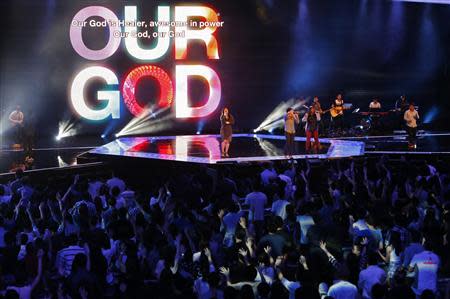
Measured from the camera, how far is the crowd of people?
218 inches

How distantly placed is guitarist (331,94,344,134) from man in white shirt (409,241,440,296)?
15079 millimetres

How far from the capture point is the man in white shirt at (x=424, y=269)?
236 inches

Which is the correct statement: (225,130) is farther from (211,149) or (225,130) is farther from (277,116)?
(277,116)

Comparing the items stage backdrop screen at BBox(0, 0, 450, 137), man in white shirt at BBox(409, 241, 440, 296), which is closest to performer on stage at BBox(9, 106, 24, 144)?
stage backdrop screen at BBox(0, 0, 450, 137)

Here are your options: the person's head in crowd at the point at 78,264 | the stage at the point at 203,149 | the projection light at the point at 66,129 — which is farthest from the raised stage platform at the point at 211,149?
the person's head in crowd at the point at 78,264

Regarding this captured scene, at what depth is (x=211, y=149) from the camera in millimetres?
17047

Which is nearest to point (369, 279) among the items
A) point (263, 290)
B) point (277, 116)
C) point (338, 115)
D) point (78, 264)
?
point (263, 290)

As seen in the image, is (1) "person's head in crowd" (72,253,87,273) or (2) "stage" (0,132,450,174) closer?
(1) "person's head in crowd" (72,253,87,273)

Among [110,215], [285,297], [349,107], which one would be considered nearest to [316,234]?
[285,297]

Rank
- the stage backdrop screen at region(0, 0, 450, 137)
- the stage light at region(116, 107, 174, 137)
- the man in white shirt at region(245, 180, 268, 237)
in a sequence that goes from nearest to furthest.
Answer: the man in white shirt at region(245, 180, 268, 237) → the stage backdrop screen at region(0, 0, 450, 137) → the stage light at region(116, 107, 174, 137)

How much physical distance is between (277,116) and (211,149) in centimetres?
636

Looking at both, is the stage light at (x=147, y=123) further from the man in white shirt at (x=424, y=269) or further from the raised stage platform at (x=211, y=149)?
the man in white shirt at (x=424, y=269)

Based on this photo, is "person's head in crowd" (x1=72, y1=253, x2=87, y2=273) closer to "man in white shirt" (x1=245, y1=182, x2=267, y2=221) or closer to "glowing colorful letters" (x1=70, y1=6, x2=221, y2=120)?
"man in white shirt" (x1=245, y1=182, x2=267, y2=221)

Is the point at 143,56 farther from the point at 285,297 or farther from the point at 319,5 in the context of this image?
the point at 285,297
